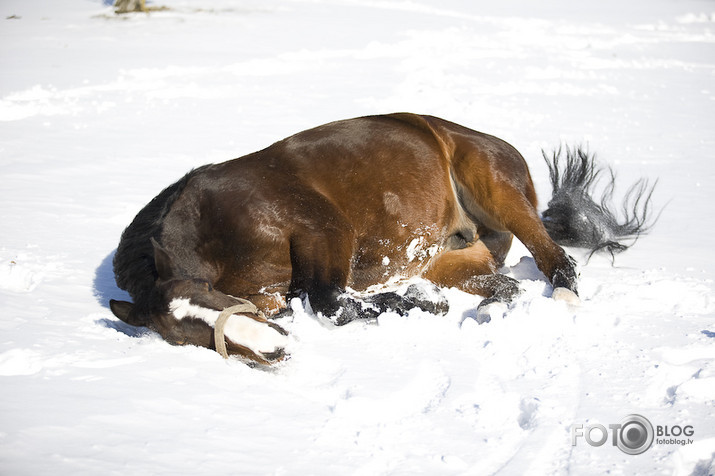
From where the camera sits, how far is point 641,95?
888 centimetres

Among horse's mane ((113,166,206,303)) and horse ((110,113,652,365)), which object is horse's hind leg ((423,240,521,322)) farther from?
horse's mane ((113,166,206,303))

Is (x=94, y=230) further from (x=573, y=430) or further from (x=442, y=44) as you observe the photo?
(x=442, y=44)

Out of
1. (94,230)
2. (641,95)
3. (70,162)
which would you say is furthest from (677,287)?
(641,95)

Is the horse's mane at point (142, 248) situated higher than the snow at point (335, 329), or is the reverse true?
the horse's mane at point (142, 248)

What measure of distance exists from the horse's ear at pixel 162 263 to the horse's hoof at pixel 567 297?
1854mm

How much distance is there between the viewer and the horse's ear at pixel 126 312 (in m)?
2.67

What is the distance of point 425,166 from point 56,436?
2.35m

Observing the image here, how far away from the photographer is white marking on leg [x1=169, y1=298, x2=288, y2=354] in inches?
93.7

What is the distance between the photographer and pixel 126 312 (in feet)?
8.89

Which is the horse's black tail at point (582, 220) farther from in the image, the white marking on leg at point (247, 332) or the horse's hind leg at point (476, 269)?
the white marking on leg at point (247, 332)

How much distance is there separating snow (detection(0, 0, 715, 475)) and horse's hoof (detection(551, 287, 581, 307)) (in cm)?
8
